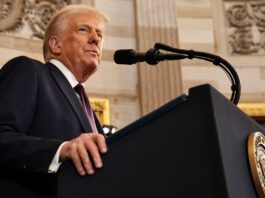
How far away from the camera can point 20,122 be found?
1.84 m

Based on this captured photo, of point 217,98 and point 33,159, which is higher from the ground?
point 217,98

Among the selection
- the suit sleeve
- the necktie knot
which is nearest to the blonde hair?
the necktie knot

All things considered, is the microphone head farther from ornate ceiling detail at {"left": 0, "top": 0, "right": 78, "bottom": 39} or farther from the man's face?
ornate ceiling detail at {"left": 0, "top": 0, "right": 78, "bottom": 39}

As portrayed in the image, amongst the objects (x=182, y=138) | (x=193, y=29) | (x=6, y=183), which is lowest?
(x=6, y=183)

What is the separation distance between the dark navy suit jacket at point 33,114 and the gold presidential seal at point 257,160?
53 centimetres

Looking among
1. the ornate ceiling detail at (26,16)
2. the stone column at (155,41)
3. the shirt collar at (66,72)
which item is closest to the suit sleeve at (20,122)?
the shirt collar at (66,72)

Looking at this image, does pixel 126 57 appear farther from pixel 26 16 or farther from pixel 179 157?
pixel 26 16

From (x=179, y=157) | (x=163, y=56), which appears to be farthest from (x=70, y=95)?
(x=179, y=157)

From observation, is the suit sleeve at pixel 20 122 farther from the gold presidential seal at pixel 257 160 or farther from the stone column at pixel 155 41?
the stone column at pixel 155 41

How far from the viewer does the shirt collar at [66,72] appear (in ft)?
7.45

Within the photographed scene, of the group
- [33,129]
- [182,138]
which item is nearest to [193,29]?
[33,129]

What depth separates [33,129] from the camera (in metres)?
1.93

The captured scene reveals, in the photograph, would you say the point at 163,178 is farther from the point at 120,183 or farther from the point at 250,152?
the point at 250,152

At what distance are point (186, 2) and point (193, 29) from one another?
1.14 feet
